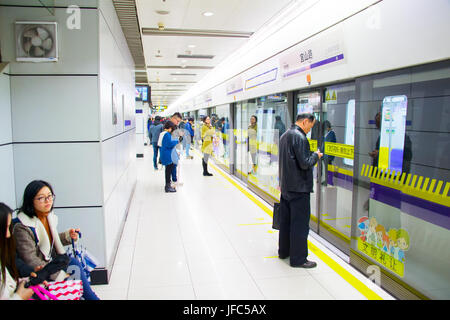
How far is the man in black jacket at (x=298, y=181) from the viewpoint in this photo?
3.63m

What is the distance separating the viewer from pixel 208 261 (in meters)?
3.92

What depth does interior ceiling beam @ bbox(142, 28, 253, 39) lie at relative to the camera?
6191 millimetres

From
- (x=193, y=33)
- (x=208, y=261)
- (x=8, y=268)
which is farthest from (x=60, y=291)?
(x=193, y=33)

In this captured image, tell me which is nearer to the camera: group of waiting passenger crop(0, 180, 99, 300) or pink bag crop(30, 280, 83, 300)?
group of waiting passenger crop(0, 180, 99, 300)

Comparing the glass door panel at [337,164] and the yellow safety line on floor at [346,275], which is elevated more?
the glass door panel at [337,164]

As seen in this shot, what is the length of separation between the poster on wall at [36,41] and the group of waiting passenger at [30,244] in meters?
1.30

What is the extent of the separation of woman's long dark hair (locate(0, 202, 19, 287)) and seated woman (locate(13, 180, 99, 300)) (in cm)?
31

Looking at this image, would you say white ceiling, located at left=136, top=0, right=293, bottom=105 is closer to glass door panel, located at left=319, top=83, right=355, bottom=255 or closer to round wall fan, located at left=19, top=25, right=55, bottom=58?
glass door panel, located at left=319, top=83, right=355, bottom=255

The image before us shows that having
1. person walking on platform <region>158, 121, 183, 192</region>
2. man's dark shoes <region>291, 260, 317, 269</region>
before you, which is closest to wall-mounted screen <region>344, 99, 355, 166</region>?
man's dark shoes <region>291, 260, 317, 269</region>

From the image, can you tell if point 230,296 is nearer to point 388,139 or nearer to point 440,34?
point 388,139

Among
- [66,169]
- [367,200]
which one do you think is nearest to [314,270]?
[367,200]

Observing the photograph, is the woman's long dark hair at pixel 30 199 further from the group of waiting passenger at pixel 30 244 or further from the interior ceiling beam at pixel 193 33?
the interior ceiling beam at pixel 193 33

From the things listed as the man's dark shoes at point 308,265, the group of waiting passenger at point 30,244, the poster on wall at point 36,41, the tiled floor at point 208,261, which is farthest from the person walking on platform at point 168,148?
the group of waiting passenger at point 30,244

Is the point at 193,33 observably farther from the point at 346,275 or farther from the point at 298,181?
the point at 346,275
